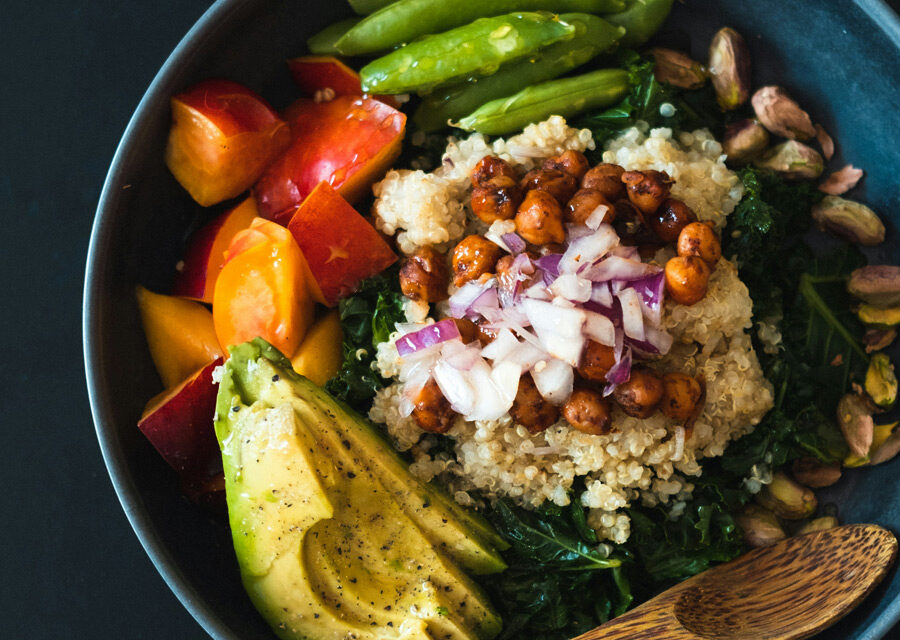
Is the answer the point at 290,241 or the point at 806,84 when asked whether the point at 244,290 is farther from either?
the point at 806,84

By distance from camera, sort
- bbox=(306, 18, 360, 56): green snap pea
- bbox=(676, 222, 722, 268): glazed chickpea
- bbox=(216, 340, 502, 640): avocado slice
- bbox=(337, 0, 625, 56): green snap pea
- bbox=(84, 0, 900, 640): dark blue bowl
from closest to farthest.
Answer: bbox=(216, 340, 502, 640): avocado slice, bbox=(676, 222, 722, 268): glazed chickpea, bbox=(84, 0, 900, 640): dark blue bowl, bbox=(337, 0, 625, 56): green snap pea, bbox=(306, 18, 360, 56): green snap pea

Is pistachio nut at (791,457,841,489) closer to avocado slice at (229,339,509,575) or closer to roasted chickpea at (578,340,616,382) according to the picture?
roasted chickpea at (578,340,616,382)

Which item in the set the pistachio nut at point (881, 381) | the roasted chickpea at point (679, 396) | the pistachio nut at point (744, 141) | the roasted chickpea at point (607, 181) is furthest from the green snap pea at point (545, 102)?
the pistachio nut at point (881, 381)

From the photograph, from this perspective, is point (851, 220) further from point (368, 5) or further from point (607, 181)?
point (368, 5)

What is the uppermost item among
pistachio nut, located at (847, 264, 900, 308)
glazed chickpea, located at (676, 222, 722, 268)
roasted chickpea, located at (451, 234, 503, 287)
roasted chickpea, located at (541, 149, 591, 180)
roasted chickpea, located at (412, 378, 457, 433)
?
pistachio nut, located at (847, 264, 900, 308)

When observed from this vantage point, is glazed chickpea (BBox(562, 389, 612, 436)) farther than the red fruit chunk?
No

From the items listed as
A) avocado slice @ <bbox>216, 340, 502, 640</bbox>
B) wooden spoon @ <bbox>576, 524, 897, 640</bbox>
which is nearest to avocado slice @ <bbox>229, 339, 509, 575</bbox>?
avocado slice @ <bbox>216, 340, 502, 640</bbox>

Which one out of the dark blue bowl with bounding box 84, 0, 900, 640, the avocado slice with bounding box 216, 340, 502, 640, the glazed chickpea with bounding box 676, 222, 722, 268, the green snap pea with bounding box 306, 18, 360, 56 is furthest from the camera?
the green snap pea with bounding box 306, 18, 360, 56
